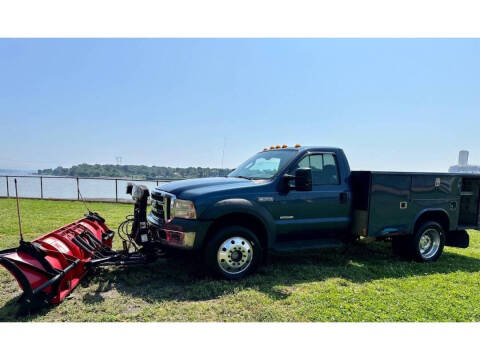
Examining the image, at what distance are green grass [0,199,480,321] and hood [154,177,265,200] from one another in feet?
4.25

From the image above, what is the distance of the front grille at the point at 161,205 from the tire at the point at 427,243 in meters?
4.61

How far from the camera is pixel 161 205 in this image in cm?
495

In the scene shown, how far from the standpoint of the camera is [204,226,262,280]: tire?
4492 mm

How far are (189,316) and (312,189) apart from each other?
111 inches

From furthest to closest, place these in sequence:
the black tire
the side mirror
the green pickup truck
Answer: the black tire, the side mirror, the green pickup truck

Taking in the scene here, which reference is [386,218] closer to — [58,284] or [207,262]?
[207,262]

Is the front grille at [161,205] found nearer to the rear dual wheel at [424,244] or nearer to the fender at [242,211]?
the fender at [242,211]

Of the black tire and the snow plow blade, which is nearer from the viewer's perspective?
the snow plow blade

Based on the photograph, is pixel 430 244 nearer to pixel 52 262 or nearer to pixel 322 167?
pixel 322 167

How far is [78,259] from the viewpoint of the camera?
13.6 ft

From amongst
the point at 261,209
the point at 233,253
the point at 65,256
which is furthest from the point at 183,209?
the point at 65,256

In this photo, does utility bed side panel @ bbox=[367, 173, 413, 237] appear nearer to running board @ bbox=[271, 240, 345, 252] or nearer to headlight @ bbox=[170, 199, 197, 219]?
running board @ bbox=[271, 240, 345, 252]

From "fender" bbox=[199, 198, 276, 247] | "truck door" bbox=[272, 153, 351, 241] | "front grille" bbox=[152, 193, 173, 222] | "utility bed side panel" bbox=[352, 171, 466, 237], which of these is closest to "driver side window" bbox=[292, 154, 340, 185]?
"truck door" bbox=[272, 153, 351, 241]

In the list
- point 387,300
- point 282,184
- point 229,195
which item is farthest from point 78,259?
point 387,300
